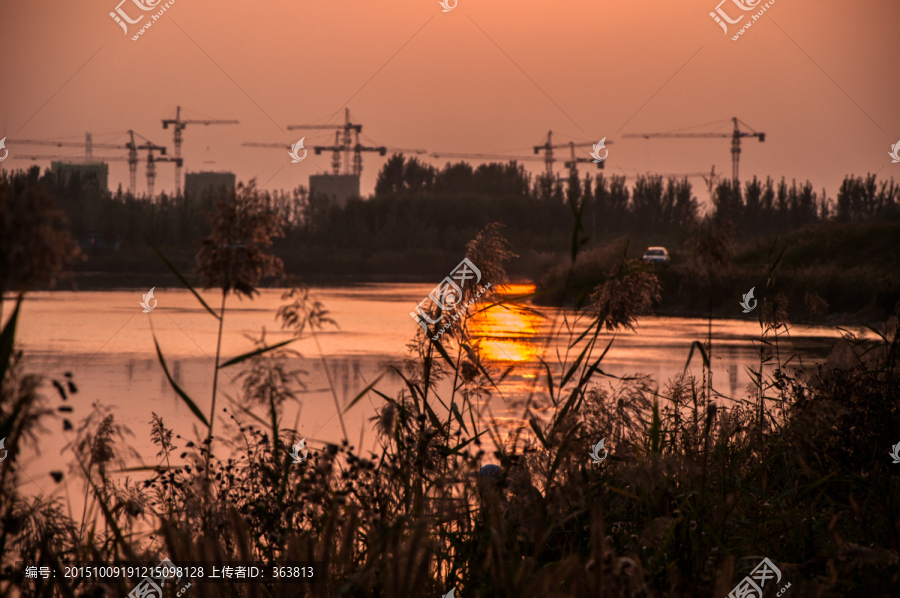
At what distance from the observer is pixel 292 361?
1576cm

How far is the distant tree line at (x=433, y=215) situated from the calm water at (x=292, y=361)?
93.7 ft

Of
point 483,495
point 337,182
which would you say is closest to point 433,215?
point 337,182

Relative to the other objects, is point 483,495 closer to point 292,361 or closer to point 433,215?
point 292,361

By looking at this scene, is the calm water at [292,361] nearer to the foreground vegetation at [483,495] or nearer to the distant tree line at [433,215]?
the foreground vegetation at [483,495]

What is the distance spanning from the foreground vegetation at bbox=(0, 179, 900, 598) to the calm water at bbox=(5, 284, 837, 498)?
240 mm

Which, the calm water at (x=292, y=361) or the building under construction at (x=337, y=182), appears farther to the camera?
the building under construction at (x=337, y=182)

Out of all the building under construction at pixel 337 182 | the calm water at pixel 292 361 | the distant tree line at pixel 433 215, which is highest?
the building under construction at pixel 337 182

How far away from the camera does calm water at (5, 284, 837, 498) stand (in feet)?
18.9

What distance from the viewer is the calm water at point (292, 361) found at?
575 cm

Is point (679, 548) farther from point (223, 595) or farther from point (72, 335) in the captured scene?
point (72, 335)

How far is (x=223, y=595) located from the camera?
260 cm

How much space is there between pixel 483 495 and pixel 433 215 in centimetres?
8876

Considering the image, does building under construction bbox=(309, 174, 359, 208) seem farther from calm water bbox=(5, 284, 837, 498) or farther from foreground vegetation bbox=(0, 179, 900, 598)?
foreground vegetation bbox=(0, 179, 900, 598)

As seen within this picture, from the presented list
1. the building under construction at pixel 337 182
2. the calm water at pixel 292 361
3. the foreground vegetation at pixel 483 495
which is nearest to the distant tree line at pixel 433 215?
the building under construction at pixel 337 182
